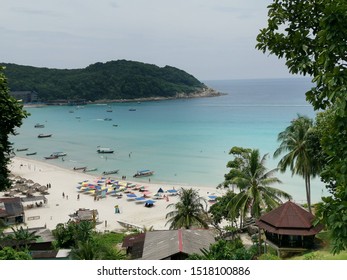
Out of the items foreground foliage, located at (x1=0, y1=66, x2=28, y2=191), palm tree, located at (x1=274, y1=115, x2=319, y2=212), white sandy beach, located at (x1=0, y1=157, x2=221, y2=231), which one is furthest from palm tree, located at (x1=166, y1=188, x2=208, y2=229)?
foreground foliage, located at (x1=0, y1=66, x2=28, y2=191)

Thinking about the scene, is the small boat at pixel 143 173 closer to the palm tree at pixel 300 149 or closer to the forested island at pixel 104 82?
the palm tree at pixel 300 149

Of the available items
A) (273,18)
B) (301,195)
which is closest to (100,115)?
(301,195)

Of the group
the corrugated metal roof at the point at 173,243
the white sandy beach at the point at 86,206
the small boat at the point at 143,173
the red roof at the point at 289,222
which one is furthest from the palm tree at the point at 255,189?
the small boat at the point at 143,173

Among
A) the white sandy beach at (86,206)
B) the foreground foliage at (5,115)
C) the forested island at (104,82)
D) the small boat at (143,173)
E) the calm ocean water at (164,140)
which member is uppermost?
the forested island at (104,82)

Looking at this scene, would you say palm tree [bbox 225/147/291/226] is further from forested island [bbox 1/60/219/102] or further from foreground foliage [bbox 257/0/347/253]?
forested island [bbox 1/60/219/102]

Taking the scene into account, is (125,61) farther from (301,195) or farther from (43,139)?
(301,195)

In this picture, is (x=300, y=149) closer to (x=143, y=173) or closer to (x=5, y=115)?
(x=5, y=115)
